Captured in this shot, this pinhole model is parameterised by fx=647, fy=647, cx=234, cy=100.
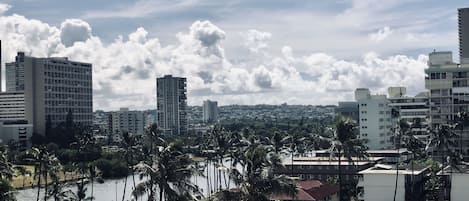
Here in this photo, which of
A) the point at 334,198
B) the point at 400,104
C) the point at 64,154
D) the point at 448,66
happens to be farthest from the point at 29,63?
the point at 334,198

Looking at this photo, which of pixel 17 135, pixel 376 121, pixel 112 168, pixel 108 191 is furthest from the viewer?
pixel 17 135

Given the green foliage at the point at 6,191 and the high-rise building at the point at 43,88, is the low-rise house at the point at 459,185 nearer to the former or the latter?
the green foliage at the point at 6,191

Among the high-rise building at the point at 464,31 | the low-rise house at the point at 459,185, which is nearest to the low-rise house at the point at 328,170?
the low-rise house at the point at 459,185

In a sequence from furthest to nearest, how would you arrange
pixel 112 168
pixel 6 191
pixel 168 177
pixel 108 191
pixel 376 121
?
1. pixel 376 121
2. pixel 112 168
3. pixel 108 191
4. pixel 6 191
5. pixel 168 177

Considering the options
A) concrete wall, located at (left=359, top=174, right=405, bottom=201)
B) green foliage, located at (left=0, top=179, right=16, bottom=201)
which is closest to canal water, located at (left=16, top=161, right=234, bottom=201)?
concrete wall, located at (left=359, top=174, right=405, bottom=201)

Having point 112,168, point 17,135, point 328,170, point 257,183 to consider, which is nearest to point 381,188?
point 328,170

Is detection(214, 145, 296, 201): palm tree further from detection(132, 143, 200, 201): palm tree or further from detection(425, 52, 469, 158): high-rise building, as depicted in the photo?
detection(425, 52, 469, 158): high-rise building

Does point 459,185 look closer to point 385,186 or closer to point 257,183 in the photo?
point 385,186
